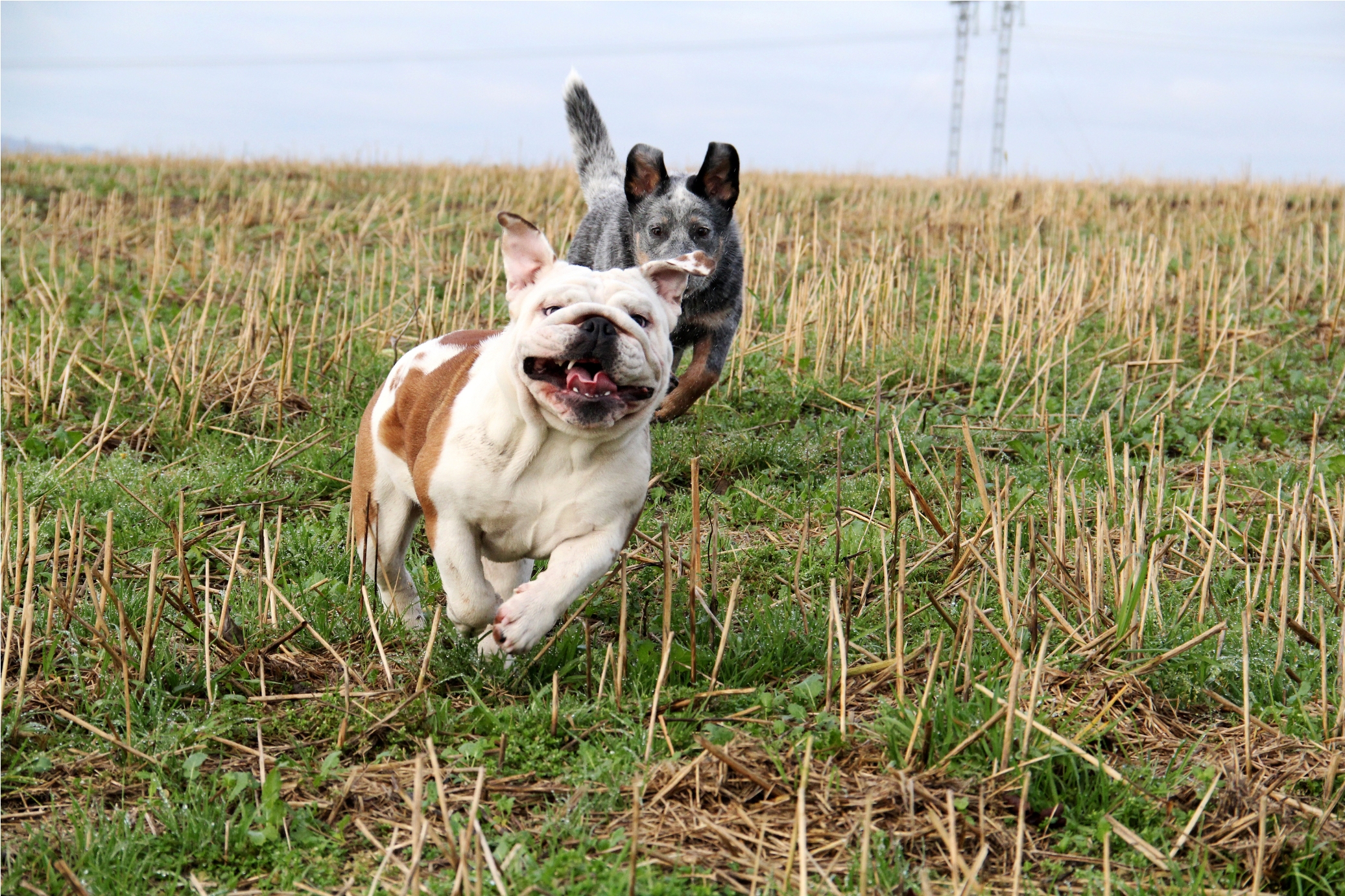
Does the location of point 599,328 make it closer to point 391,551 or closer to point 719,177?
point 391,551

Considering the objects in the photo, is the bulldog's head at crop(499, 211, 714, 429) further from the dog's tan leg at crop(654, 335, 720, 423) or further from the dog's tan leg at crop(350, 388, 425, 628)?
the dog's tan leg at crop(654, 335, 720, 423)

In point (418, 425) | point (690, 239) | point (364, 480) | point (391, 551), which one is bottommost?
point (391, 551)

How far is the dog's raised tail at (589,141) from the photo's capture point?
817 cm

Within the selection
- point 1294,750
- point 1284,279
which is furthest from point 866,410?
point 1284,279

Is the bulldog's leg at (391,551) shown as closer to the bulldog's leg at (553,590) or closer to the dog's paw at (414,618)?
the dog's paw at (414,618)

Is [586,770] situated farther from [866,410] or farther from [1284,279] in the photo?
[1284,279]

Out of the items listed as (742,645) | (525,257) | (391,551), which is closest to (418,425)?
(391,551)

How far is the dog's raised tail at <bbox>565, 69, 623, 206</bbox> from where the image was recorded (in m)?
8.17

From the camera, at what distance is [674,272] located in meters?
3.47

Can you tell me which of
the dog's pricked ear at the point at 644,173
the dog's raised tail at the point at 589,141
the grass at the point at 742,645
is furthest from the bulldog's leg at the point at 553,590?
the dog's raised tail at the point at 589,141

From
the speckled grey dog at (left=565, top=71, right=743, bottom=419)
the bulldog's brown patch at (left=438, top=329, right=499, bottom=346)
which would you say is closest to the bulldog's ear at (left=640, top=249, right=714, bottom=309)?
the bulldog's brown patch at (left=438, top=329, right=499, bottom=346)

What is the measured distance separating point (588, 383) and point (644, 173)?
12.8ft

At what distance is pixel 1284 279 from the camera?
9.45 metres

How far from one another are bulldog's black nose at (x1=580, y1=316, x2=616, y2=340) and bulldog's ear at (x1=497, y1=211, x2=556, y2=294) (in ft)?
1.46
